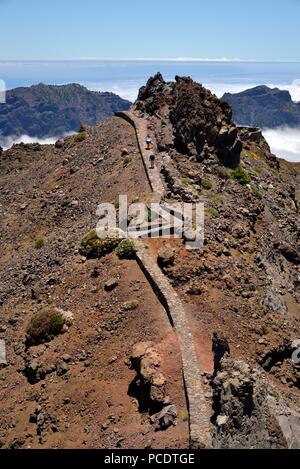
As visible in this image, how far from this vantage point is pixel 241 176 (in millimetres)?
56625

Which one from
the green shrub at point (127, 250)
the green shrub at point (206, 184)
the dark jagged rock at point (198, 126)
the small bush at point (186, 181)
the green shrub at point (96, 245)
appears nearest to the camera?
the green shrub at point (127, 250)

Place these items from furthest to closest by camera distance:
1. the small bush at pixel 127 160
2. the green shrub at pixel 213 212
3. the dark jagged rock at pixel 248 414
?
the small bush at pixel 127 160, the green shrub at pixel 213 212, the dark jagged rock at pixel 248 414

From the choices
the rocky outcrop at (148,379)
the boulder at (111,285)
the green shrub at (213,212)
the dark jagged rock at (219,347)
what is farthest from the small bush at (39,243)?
the dark jagged rock at (219,347)

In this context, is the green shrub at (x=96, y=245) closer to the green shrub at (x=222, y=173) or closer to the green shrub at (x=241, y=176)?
the green shrub at (x=222, y=173)

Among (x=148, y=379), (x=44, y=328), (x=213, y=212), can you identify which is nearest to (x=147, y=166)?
(x=213, y=212)

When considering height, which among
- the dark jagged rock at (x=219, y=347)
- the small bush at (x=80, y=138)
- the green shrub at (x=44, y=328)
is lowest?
the green shrub at (x=44, y=328)

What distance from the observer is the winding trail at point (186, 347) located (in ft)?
77.9

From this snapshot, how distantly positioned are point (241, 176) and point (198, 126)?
713 cm

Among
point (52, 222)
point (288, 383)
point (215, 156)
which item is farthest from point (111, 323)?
point (215, 156)

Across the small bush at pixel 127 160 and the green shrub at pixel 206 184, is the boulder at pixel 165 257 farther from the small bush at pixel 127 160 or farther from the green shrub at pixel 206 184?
the small bush at pixel 127 160

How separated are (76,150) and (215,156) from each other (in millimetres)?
18315

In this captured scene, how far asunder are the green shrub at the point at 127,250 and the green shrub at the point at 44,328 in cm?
616

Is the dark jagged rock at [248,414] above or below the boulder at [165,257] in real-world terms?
below

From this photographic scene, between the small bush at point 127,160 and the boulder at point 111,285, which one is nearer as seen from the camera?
the boulder at point 111,285
